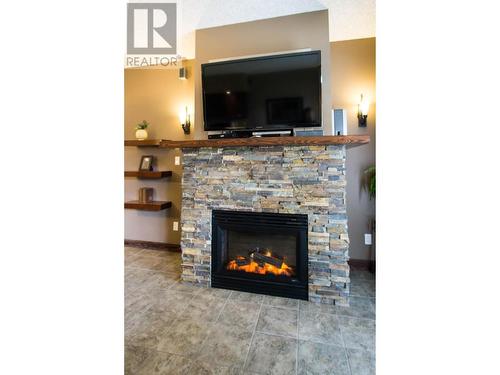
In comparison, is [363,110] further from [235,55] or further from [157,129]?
[157,129]

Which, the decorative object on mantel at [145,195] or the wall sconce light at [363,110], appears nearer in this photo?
the wall sconce light at [363,110]

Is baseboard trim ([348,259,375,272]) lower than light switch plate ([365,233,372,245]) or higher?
lower

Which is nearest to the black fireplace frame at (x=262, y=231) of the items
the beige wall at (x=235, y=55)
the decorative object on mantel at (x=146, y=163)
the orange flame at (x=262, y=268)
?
the orange flame at (x=262, y=268)

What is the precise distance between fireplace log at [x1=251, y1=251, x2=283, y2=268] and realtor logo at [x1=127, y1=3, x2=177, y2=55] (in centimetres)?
244

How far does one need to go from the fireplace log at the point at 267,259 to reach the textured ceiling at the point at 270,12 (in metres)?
2.33

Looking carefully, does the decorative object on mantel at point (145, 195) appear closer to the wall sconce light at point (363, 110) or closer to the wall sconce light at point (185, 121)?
the wall sconce light at point (185, 121)

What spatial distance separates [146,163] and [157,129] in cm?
50

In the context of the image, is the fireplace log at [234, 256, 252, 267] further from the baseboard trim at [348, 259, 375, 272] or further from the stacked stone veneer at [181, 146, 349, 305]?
the baseboard trim at [348, 259, 375, 272]

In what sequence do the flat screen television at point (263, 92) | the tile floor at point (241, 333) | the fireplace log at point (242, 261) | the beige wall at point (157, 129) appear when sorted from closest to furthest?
the tile floor at point (241, 333) < the flat screen television at point (263, 92) < the fireplace log at point (242, 261) < the beige wall at point (157, 129)

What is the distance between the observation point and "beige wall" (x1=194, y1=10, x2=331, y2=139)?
7.48 feet

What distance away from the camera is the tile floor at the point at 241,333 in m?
1.37

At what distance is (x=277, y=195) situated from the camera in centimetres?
210

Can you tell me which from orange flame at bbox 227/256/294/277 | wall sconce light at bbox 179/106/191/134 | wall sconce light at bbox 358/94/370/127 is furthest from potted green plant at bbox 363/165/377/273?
wall sconce light at bbox 179/106/191/134

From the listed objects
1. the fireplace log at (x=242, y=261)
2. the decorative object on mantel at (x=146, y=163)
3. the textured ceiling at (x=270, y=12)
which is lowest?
the fireplace log at (x=242, y=261)
